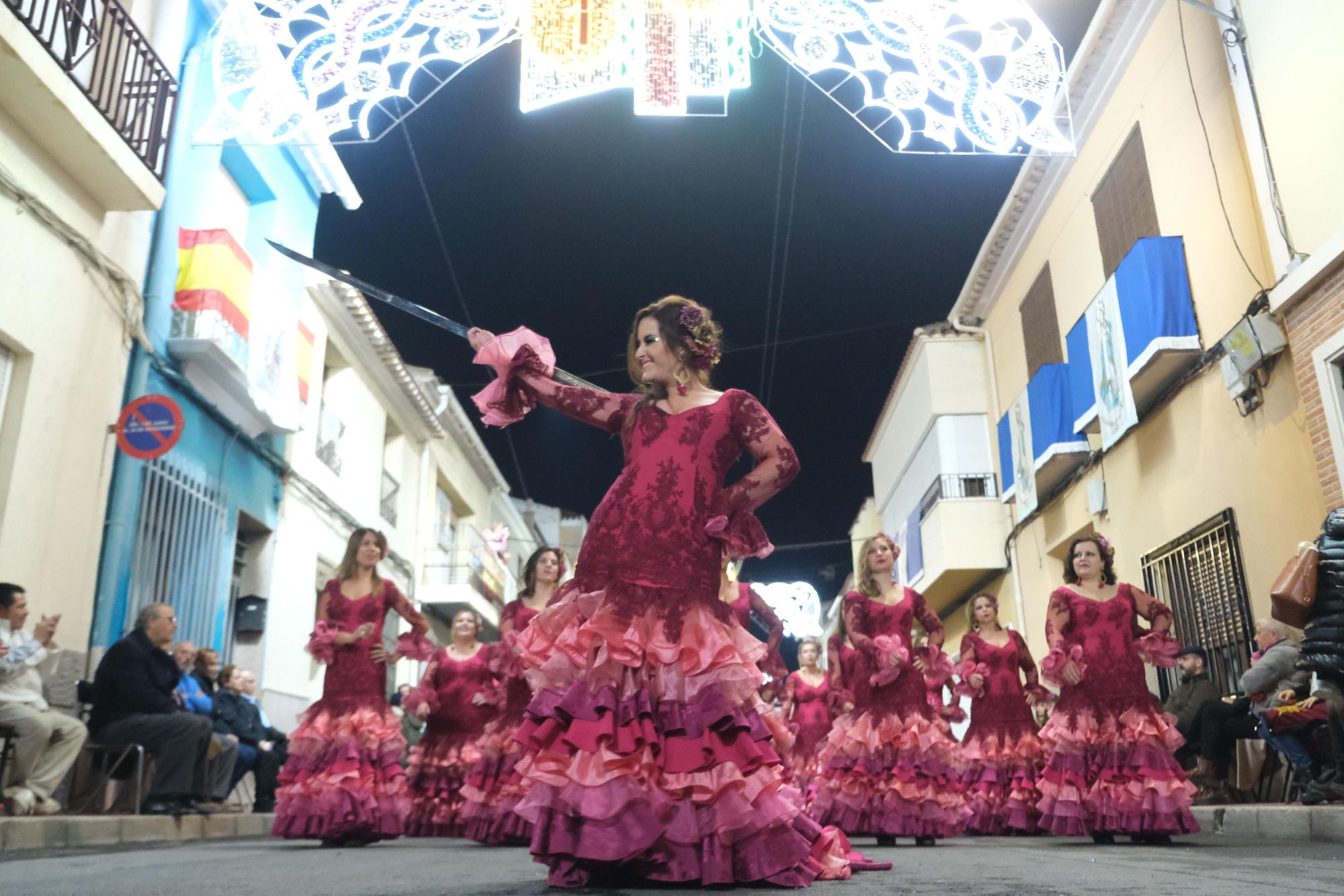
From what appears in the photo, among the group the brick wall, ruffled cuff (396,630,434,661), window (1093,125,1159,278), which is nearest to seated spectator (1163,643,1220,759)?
the brick wall

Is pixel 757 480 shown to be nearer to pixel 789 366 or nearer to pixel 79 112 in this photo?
pixel 79 112

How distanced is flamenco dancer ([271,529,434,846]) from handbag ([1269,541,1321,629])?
17.2 ft

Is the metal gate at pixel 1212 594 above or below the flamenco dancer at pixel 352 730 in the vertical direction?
above

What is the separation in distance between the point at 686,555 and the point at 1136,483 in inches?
444

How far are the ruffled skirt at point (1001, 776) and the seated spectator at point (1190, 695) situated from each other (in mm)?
1525

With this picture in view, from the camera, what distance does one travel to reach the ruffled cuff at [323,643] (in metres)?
6.74

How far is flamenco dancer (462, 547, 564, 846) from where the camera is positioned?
283 inches

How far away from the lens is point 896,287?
66.2 feet

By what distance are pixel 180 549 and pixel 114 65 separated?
16.1ft

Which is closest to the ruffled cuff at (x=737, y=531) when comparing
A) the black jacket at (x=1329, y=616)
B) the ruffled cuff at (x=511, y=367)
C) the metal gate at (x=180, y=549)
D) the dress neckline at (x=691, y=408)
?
the dress neckline at (x=691, y=408)

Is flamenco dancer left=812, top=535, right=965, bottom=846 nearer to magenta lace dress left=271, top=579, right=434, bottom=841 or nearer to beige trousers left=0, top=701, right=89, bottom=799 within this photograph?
magenta lace dress left=271, top=579, right=434, bottom=841

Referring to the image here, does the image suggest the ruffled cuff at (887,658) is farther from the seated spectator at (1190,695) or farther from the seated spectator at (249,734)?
the seated spectator at (249,734)

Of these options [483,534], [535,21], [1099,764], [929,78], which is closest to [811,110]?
[929,78]

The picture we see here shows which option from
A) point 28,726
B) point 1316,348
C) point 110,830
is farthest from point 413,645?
point 1316,348
